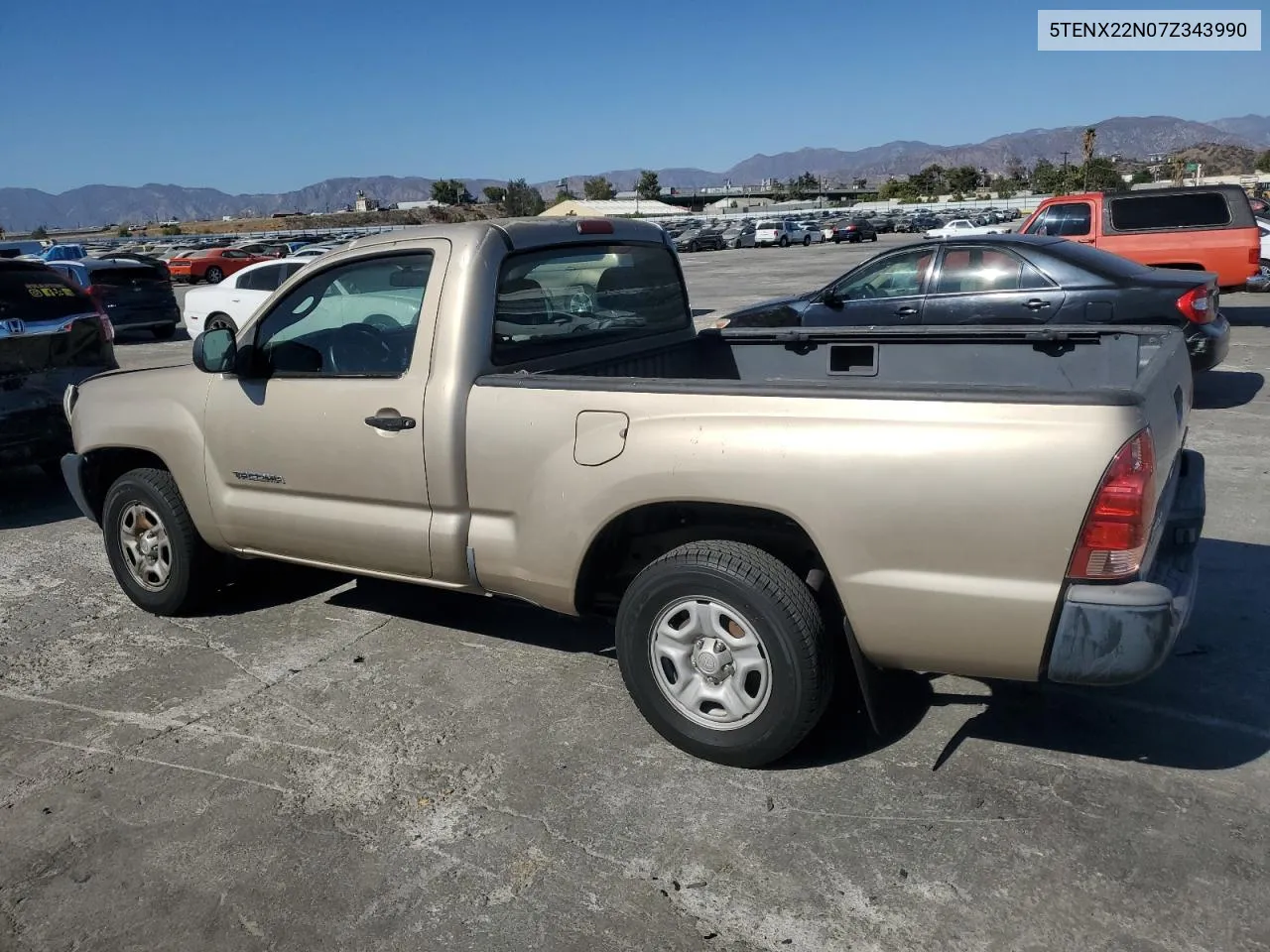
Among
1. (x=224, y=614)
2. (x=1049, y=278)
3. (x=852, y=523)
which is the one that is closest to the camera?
(x=852, y=523)

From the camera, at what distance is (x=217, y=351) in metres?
4.45

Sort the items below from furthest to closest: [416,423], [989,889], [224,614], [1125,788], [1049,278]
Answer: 1. [1049,278]
2. [224,614]
3. [416,423]
4. [1125,788]
5. [989,889]

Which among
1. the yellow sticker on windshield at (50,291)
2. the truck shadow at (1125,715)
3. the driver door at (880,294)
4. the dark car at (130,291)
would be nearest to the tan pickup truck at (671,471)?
the truck shadow at (1125,715)

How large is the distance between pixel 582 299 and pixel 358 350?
3.20 ft

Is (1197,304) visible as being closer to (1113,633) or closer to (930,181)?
(1113,633)

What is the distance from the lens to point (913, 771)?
3.46 meters

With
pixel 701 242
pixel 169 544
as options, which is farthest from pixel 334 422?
pixel 701 242

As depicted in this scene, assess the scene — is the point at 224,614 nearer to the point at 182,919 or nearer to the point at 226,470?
the point at 226,470

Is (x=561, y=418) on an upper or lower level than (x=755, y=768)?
upper

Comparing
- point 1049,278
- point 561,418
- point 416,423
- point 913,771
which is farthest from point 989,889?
point 1049,278

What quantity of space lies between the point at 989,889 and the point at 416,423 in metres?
2.47

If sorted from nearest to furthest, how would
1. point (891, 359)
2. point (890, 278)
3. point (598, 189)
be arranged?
point (891, 359) → point (890, 278) → point (598, 189)

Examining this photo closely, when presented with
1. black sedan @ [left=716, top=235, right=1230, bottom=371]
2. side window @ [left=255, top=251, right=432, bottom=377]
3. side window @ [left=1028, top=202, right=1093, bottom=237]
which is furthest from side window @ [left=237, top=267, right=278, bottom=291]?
side window @ [left=255, top=251, right=432, bottom=377]

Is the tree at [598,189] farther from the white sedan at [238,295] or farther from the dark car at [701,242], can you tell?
the white sedan at [238,295]
